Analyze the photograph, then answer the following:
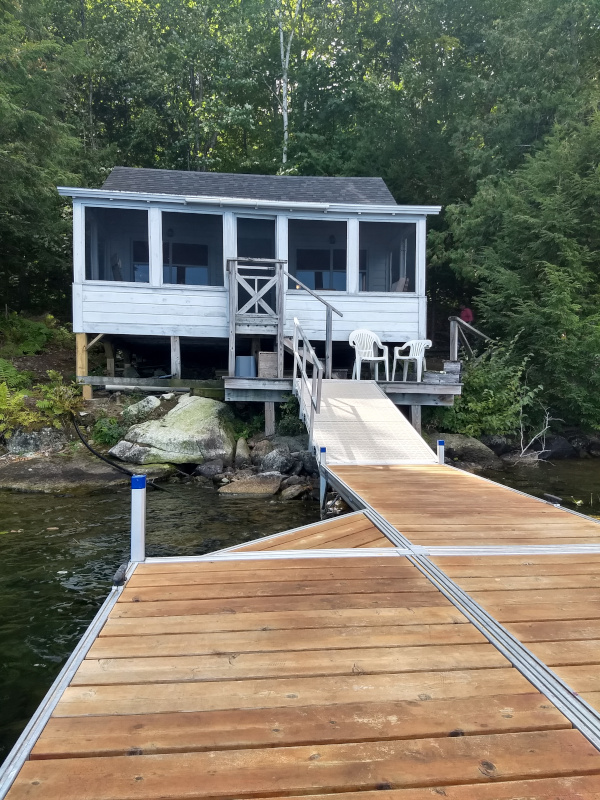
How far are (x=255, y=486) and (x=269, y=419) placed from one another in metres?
2.32

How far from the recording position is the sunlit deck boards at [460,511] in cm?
413

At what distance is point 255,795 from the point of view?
1.54 metres

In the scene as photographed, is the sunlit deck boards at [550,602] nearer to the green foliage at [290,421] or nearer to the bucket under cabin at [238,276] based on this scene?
the green foliage at [290,421]

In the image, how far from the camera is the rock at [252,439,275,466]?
31.9 feet

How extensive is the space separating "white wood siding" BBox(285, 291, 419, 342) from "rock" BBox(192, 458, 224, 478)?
12.9 feet

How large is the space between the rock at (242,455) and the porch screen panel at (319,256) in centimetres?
610

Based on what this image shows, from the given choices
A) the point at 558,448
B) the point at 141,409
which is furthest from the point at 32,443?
the point at 558,448

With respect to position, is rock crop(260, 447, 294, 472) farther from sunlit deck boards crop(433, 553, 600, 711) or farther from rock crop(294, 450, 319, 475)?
sunlit deck boards crop(433, 553, 600, 711)

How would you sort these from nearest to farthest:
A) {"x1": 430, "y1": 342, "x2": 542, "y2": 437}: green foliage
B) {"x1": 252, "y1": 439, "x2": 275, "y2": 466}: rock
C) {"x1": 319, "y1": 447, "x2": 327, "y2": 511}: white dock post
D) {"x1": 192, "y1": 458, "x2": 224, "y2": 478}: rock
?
{"x1": 319, "y1": 447, "x2": 327, "y2": 511}: white dock post < {"x1": 192, "y1": 458, "x2": 224, "y2": 478}: rock < {"x1": 252, "y1": 439, "x2": 275, "y2": 466}: rock < {"x1": 430, "y1": 342, "x2": 542, "y2": 437}: green foliage

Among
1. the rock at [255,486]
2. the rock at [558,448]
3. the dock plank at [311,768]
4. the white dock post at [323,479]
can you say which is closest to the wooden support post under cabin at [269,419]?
the rock at [255,486]

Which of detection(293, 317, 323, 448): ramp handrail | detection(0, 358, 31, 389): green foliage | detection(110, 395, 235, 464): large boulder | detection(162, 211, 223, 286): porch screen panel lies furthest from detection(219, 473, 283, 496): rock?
detection(162, 211, 223, 286): porch screen panel

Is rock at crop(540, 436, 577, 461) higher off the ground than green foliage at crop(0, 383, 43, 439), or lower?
lower

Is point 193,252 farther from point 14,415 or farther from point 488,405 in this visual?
point 488,405

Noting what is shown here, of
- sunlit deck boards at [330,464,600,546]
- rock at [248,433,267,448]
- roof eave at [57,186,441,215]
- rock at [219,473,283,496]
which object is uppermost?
roof eave at [57,186,441,215]
